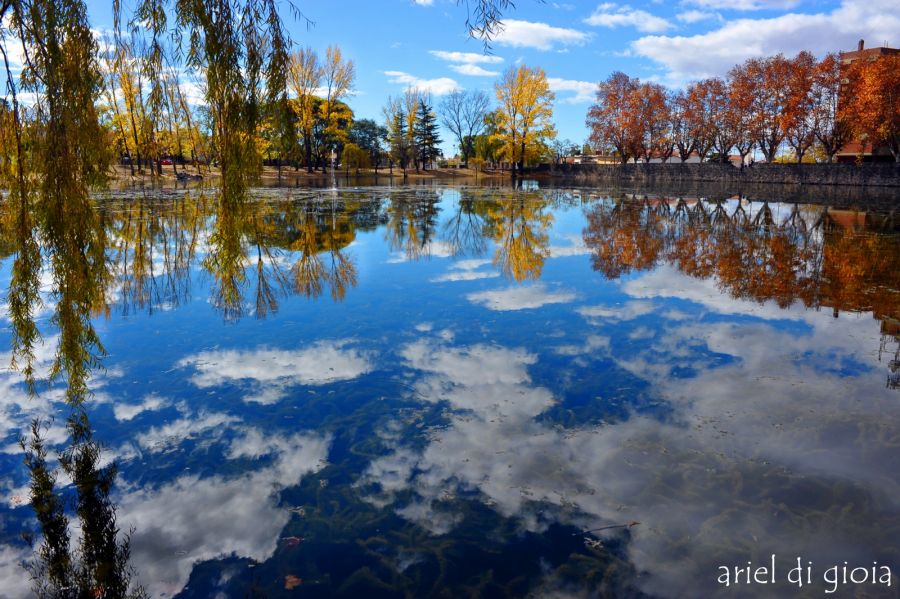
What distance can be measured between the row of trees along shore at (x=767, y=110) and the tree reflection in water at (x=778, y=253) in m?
24.0

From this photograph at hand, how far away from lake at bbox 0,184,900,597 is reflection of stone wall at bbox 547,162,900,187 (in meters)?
40.5

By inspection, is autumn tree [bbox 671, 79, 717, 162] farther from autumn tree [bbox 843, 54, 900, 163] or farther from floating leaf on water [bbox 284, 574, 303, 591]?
floating leaf on water [bbox 284, 574, 303, 591]

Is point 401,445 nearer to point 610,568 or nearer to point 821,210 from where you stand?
point 610,568

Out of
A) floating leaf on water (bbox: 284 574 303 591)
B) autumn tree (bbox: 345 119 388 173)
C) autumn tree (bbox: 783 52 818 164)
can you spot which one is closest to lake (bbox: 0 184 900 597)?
floating leaf on water (bbox: 284 574 303 591)

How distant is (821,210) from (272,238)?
23269 mm

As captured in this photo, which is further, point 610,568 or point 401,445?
point 401,445

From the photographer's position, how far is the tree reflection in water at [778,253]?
9.38 metres

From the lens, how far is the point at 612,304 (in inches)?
356

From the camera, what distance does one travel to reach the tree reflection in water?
938 centimetres

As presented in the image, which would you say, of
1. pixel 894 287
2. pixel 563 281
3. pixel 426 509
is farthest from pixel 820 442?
pixel 894 287

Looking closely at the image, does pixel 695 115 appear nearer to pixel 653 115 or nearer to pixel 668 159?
pixel 653 115

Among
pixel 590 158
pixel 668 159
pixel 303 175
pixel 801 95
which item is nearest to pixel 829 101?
pixel 801 95

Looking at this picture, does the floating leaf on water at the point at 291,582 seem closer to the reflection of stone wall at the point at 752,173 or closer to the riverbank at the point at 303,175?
the riverbank at the point at 303,175

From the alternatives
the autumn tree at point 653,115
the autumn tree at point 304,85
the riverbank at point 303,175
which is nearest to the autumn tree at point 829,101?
the autumn tree at point 653,115
